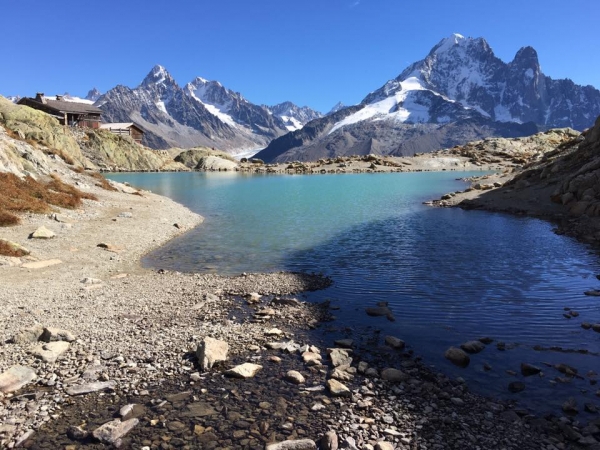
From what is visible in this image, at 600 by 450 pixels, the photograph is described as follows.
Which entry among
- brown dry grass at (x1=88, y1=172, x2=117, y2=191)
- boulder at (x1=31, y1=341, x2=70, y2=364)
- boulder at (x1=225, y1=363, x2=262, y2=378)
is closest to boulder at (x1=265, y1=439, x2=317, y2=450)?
boulder at (x1=225, y1=363, x2=262, y2=378)

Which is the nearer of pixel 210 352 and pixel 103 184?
pixel 210 352

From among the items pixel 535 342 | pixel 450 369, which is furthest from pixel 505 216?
pixel 450 369

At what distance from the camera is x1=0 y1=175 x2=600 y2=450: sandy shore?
8750mm

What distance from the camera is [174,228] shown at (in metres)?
34.9

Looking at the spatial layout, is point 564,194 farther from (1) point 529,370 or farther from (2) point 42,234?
(2) point 42,234

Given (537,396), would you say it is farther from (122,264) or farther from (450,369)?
(122,264)

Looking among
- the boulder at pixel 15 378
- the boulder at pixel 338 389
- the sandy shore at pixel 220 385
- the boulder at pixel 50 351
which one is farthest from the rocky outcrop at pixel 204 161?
the boulder at pixel 338 389

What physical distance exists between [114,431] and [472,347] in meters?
10.1

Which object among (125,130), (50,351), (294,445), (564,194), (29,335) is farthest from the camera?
(125,130)

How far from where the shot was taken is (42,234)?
25266mm

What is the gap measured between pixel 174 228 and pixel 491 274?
24836 mm

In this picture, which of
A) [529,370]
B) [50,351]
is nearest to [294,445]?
[529,370]

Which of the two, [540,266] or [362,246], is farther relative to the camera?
[362,246]

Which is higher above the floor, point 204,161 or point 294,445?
point 204,161
